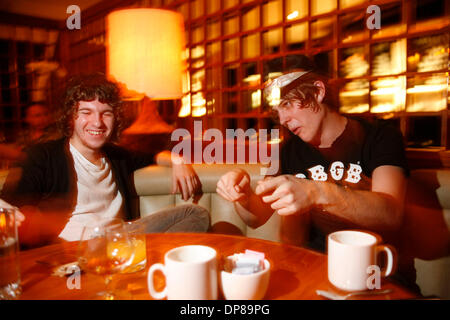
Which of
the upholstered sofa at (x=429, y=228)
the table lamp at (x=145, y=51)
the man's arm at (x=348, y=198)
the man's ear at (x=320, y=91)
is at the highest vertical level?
the table lamp at (x=145, y=51)

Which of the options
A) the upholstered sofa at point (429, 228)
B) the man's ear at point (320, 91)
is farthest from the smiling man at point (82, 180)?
the man's ear at point (320, 91)

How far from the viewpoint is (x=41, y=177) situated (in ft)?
4.80

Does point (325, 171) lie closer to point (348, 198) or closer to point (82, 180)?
point (348, 198)

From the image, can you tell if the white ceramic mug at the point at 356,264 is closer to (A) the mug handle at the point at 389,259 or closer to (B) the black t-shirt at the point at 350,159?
(A) the mug handle at the point at 389,259

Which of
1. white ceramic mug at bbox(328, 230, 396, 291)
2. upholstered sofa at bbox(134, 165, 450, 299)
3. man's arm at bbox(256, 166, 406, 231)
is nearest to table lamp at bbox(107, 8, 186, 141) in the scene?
upholstered sofa at bbox(134, 165, 450, 299)

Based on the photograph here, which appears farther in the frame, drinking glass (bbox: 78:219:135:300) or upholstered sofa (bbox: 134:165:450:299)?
upholstered sofa (bbox: 134:165:450:299)

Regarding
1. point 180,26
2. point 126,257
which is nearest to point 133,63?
point 180,26

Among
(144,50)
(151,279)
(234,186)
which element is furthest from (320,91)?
(151,279)

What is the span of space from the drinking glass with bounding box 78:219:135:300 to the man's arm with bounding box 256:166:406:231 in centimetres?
37

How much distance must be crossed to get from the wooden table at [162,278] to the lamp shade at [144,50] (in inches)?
46.6

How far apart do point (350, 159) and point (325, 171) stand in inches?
4.4

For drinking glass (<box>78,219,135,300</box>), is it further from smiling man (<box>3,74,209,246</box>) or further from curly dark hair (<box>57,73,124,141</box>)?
curly dark hair (<box>57,73,124,141</box>)

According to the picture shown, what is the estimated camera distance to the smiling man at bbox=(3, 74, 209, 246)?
1454 millimetres

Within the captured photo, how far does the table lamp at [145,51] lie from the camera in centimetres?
198
